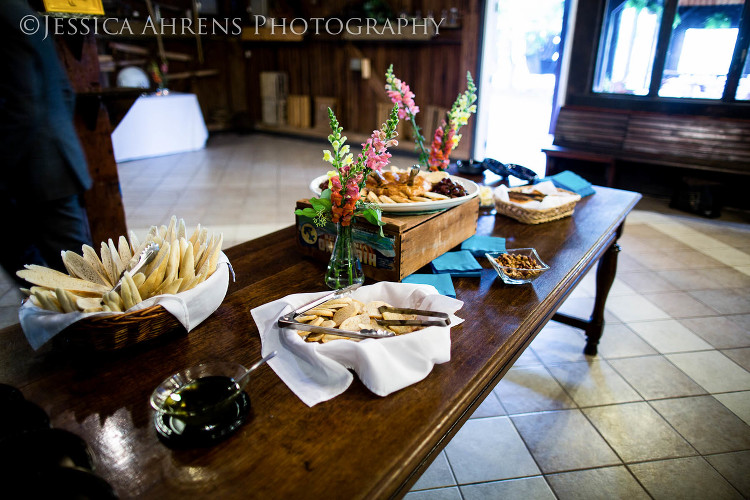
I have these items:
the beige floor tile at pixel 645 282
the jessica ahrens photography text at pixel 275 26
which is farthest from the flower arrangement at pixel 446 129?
the jessica ahrens photography text at pixel 275 26

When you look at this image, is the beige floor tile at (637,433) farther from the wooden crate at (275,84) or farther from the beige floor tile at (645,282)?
the wooden crate at (275,84)

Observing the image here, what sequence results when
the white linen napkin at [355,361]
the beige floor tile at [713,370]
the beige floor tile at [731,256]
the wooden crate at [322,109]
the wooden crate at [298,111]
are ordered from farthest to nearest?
the wooden crate at [298,111] < the wooden crate at [322,109] < the beige floor tile at [731,256] < the beige floor tile at [713,370] < the white linen napkin at [355,361]

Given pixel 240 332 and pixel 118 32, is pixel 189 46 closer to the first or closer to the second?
pixel 118 32

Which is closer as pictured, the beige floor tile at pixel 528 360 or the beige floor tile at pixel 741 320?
the beige floor tile at pixel 528 360

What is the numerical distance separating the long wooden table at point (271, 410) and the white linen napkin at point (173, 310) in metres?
0.05

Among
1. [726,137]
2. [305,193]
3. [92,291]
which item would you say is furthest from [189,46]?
[92,291]

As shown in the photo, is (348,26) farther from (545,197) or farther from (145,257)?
(145,257)

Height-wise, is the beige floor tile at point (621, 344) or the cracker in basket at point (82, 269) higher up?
the cracker in basket at point (82, 269)

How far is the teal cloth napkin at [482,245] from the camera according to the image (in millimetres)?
1532

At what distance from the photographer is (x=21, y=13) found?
1.77 m

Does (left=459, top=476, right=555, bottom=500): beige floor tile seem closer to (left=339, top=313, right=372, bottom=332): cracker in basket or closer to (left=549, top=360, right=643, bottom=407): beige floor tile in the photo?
(left=549, top=360, right=643, bottom=407): beige floor tile

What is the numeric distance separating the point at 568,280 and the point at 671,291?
6.69ft

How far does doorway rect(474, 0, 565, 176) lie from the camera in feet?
19.5

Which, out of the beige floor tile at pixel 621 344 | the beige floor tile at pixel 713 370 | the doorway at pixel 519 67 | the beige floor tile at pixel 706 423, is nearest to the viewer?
the beige floor tile at pixel 706 423
